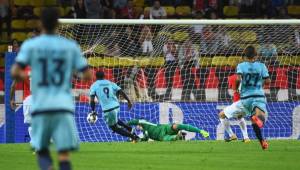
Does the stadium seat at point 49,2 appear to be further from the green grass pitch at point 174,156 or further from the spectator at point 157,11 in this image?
the green grass pitch at point 174,156

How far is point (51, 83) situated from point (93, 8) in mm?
16065

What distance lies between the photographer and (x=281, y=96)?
64.5 ft

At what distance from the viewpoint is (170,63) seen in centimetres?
1930

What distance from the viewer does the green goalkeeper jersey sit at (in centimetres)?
1855

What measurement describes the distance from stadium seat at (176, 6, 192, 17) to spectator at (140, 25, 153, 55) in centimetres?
558

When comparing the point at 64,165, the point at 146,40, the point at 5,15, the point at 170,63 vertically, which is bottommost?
the point at 64,165

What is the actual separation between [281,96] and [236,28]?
1.88 meters

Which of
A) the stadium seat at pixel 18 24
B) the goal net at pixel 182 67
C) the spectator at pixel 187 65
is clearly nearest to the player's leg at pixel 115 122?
the goal net at pixel 182 67

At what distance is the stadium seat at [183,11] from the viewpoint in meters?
25.0

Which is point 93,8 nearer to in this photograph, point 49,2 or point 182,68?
point 49,2

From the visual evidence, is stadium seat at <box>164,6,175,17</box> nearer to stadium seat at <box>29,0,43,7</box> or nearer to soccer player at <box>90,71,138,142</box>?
stadium seat at <box>29,0,43,7</box>

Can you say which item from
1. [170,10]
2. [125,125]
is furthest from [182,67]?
[170,10]

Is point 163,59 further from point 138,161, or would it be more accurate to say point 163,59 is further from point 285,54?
point 138,161

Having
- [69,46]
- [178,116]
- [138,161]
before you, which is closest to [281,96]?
[178,116]
